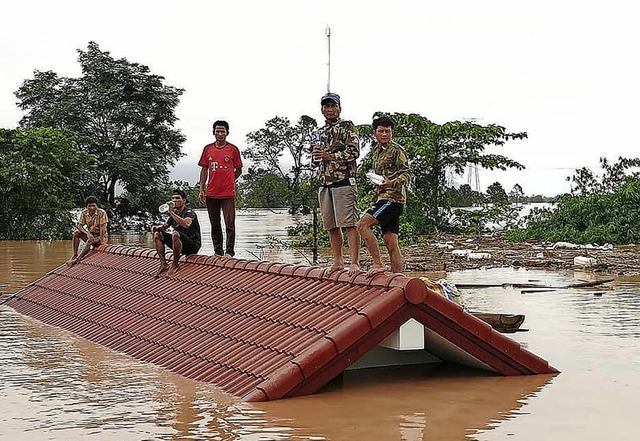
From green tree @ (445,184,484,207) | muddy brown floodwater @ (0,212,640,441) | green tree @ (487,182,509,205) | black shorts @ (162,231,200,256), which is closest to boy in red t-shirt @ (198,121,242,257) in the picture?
black shorts @ (162,231,200,256)

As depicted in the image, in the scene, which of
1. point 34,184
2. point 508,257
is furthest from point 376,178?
point 34,184

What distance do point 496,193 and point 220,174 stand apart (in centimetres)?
2468

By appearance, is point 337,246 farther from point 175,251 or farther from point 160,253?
point 160,253

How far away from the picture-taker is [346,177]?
29.5 ft

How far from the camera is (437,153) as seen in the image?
101 ft

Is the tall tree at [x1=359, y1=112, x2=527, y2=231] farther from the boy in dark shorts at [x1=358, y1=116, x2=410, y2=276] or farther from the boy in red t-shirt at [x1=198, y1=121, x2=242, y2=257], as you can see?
the boy in dark shorts at [x1=358, y1=116, x2=410, y2=276]

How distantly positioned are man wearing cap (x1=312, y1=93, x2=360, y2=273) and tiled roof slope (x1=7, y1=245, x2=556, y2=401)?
1.80 ft

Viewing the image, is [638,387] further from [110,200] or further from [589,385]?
[110,200]

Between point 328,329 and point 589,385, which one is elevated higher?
point 328,329

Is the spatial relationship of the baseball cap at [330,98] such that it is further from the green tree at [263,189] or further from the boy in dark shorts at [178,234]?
the green tree at [263,189]

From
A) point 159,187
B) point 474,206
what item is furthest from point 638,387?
point 159,187

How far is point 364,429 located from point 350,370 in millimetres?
2145

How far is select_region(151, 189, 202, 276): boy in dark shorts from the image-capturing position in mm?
11469

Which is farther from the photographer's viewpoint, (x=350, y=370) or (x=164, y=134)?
(x=164, y=134)
